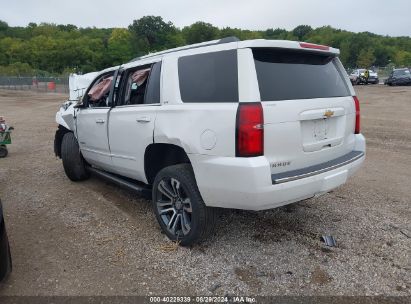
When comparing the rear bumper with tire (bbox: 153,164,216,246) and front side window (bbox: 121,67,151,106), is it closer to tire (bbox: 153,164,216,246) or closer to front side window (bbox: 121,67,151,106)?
tire (bbox: 153,164,216,246)

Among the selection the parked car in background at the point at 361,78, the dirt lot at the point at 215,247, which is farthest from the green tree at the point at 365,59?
the dirt lot at the point at 215,247

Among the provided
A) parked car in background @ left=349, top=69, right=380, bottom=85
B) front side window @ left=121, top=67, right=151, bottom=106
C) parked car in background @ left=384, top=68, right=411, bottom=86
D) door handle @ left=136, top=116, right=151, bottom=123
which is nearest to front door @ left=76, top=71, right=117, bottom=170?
front side window @ left=121, top=67, right=151, bottom=106

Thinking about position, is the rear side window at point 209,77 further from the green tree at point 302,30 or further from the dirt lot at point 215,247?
the green tree at point 302,30

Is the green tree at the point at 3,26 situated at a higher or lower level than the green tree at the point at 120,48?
higher

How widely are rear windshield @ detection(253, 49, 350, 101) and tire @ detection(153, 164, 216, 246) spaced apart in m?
1.07

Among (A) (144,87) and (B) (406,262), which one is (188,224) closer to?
(A) (144,87)

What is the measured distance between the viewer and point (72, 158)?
18.9 ft

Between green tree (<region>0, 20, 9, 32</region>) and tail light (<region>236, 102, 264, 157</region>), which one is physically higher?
green tree (<region>0, 20, 9, 32</region>)

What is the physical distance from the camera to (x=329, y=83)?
12.2 ft

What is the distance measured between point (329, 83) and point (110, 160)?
9.23 feet

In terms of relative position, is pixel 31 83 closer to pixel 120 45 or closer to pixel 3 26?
pixel 120 45

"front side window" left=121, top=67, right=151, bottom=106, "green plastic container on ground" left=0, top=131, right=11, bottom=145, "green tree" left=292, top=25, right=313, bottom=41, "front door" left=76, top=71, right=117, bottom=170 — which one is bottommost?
"green plastic container on ground" left=0, top=131, right=11, bottom=145

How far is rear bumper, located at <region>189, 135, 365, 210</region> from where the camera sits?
9.66 ft

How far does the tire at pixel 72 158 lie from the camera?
5719mm
